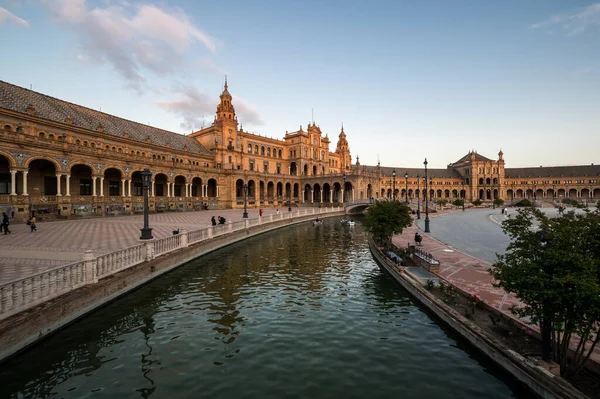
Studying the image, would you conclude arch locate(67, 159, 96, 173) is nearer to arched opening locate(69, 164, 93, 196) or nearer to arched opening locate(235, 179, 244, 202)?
arched opening locate(69, 164, 93, 196)

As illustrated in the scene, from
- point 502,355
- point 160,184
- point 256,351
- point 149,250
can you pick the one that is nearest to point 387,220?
point 502,355

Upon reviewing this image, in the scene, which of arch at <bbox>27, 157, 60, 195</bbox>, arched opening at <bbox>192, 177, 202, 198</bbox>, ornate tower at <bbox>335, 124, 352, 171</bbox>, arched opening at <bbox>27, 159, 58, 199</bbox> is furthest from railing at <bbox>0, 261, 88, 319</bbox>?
ornate tower at <bbox>335, 124, 352, 171</bbox>

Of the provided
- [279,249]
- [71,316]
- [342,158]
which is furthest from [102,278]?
[342,158]

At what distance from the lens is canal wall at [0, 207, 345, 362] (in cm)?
713

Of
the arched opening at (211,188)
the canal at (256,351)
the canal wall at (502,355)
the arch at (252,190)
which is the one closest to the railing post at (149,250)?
the canal at (256,351)

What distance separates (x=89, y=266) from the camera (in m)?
9.80

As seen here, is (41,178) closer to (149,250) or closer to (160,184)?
(160,184)

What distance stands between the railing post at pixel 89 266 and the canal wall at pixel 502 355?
11.1 metres

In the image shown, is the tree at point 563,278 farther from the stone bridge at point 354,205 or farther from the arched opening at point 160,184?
the stone bridge at point 354,205

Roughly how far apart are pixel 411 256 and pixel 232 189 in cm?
4830

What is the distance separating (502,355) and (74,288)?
11.7 meters

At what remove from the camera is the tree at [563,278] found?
16.4 ft

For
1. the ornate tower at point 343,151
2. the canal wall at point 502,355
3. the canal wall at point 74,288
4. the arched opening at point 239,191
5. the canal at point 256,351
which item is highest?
the ornate tower at point 343,151

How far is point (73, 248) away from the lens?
15.6 m
